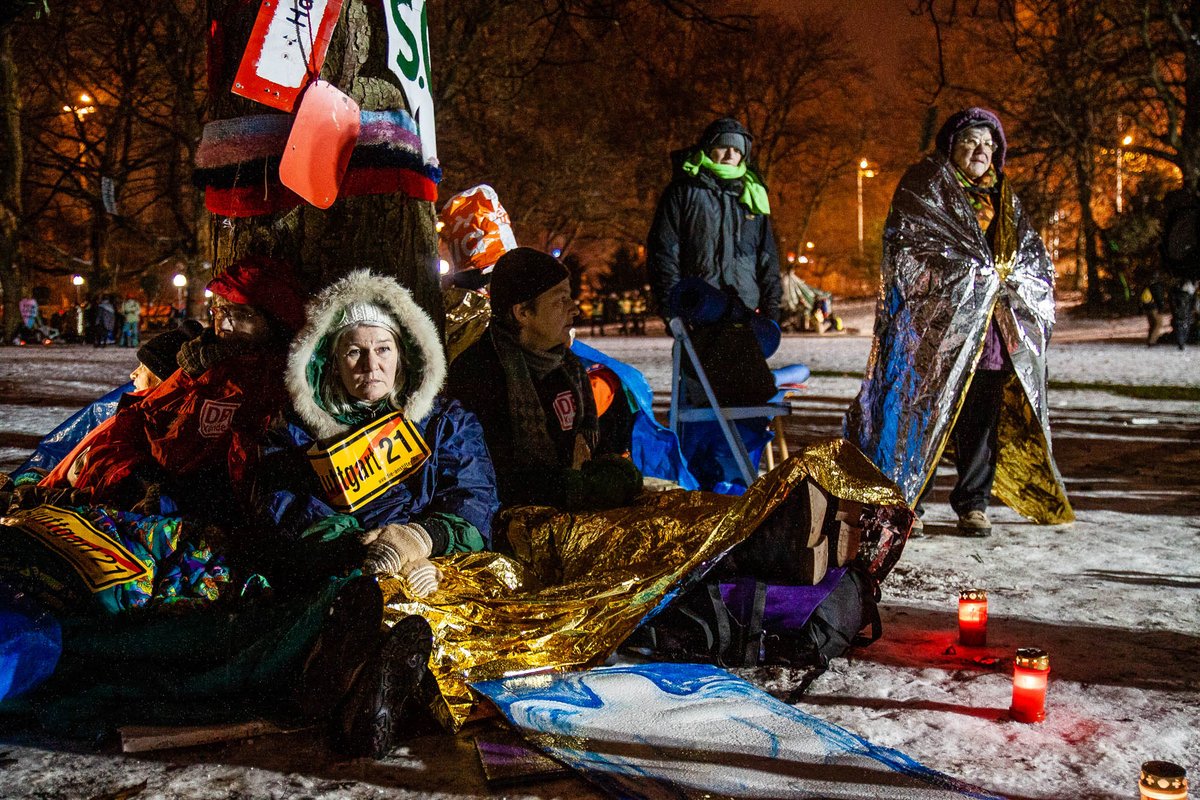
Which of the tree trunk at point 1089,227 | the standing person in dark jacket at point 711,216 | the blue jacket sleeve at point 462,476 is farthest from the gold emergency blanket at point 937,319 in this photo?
the tree trunk at point 1089,227

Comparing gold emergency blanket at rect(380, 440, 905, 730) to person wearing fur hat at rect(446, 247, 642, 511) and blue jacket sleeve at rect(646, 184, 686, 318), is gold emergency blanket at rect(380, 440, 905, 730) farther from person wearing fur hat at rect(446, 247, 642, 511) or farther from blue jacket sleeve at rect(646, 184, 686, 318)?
blue jacket sleeve at rect(646, 184, 686, 318)

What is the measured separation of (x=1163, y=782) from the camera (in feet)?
6.76

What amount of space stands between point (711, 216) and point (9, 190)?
26.3m

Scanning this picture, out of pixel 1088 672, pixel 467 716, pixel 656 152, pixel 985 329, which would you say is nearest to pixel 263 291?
pixel 467 716

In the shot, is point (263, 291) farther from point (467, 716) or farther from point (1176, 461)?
point (1176, 461)

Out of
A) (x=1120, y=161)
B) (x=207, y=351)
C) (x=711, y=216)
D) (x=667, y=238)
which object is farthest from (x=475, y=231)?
(x=1120, y=161)

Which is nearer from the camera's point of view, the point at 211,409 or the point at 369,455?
the point at 369,455

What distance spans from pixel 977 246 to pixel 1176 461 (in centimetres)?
351

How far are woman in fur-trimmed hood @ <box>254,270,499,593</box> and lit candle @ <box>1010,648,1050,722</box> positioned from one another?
165 cm

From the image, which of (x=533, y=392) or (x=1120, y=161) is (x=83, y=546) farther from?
(x=1120, y=161)

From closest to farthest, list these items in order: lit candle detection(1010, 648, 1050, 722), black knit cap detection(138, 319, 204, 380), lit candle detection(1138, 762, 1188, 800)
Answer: lit candle detection(1138, 762, 1188, 800) < lit candle detection(1010, 648, 1050, 722) < black knit cap detection(138, 319, 204, 380)

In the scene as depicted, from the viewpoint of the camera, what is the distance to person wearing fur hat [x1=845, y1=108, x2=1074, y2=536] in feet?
17.9

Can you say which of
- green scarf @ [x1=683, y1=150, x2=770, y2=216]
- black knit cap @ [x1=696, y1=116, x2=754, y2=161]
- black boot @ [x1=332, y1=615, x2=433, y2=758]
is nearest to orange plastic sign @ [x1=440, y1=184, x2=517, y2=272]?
green scarf @ [x1=683, y1=150, x2=770, y2=216]

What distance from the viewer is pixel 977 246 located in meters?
5.51
